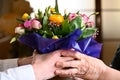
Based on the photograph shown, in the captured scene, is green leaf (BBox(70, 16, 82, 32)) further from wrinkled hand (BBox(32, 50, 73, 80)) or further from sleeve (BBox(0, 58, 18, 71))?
sleeve (BBox(0, 58, 18, 71))

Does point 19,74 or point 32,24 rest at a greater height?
point 32,24

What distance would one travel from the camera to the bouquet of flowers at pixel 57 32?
0.85m

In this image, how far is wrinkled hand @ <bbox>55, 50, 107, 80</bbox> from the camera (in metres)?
0.90

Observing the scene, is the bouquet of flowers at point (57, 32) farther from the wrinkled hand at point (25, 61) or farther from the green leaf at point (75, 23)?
the wrinkled hand at point (25, 61)

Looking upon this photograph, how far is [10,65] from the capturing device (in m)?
1.11

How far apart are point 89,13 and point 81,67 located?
1933 millimetres

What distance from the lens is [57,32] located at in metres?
0.87

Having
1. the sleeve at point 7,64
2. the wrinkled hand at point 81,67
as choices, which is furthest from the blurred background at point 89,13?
the wrinkled hand at point 81,67

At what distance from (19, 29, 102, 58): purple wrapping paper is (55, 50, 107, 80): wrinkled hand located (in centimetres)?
2

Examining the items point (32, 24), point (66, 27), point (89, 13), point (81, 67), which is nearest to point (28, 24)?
point (32, 24)

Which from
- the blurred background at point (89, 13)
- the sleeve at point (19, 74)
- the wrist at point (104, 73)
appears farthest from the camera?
the blurred background at point (89, 13)

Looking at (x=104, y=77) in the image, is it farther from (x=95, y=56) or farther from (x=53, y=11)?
(x=53, y=11)

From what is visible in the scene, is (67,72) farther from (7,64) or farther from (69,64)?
(7,64)

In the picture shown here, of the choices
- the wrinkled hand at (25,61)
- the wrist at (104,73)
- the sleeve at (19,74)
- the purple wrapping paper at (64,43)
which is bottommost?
the wrist at (104,73)
